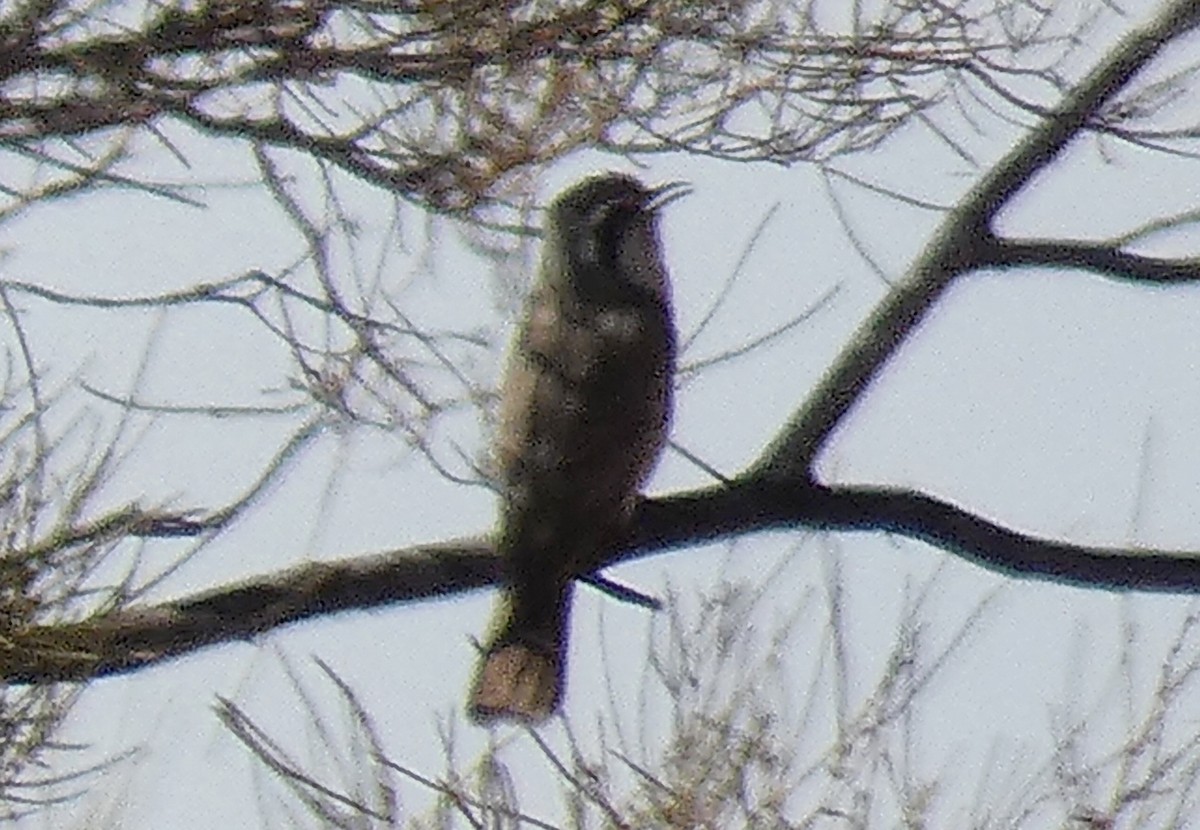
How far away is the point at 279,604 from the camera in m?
3.38

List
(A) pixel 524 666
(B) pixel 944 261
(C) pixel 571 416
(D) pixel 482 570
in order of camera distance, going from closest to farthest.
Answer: (D) pixel 482 570 → (B) pixel 944 261 → (A) pixel 524 666 → (C) pixel 571 416

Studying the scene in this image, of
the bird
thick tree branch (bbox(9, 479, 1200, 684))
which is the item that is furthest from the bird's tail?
thick tree branch (bbox(9, 479, 1200, 684))

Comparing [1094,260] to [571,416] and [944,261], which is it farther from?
[571,416]

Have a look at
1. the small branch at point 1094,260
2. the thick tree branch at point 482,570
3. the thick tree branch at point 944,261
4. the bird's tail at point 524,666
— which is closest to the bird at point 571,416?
the bird's tail at point 524,666

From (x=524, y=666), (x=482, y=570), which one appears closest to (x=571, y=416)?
(x=524, y=666)

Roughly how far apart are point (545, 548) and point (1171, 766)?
1.54 m

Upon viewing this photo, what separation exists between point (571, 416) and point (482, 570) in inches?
34.8

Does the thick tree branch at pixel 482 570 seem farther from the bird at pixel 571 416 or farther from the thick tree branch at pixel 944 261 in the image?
the bird at pixel 571 416

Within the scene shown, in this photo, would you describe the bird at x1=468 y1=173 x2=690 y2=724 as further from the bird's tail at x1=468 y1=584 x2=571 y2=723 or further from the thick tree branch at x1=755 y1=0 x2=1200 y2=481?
the thick tree branch at x1=755 y1=0 x2=1200 y2=481

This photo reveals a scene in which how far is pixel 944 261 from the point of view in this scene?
13.1ft

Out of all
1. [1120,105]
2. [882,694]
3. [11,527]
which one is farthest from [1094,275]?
[11,527]

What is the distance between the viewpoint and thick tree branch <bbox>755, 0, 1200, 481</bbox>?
385cm

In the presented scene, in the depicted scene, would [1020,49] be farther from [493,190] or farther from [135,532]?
[135,532]

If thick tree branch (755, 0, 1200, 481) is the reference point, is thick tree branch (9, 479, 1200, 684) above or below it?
below
